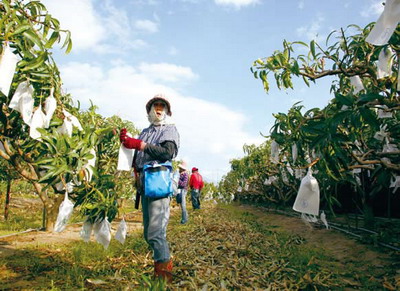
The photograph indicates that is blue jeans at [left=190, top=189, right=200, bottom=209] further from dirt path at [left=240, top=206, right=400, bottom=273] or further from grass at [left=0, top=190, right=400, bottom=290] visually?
grass at [left=0, top=190, right=400, bottom=290]

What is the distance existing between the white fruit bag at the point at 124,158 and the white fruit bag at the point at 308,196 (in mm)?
1383

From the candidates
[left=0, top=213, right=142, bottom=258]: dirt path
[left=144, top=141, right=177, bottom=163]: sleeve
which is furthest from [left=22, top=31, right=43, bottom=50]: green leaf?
[left=0, top=213, right=142, bottom=258]: dirt path

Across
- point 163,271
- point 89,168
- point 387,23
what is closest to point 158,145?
point 89,168

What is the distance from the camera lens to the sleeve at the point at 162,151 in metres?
2.34

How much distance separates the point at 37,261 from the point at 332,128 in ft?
10.1

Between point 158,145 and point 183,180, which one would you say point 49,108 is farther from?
point 183,180

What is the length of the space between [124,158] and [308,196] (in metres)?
1.52

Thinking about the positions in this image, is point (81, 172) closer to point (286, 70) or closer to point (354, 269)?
point (286, 70)

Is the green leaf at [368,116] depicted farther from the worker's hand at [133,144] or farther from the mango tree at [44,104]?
the mango tree at [44,104]

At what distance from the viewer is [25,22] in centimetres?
180

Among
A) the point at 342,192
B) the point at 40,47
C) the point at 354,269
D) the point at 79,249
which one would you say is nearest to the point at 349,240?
the point at 354,269

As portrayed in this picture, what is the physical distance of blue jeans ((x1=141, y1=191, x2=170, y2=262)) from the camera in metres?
2.33

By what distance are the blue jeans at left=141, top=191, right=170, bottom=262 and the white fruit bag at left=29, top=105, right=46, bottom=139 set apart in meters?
0.94

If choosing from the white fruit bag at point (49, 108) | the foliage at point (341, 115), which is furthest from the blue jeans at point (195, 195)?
the white fruit bag at point (49, 108)
